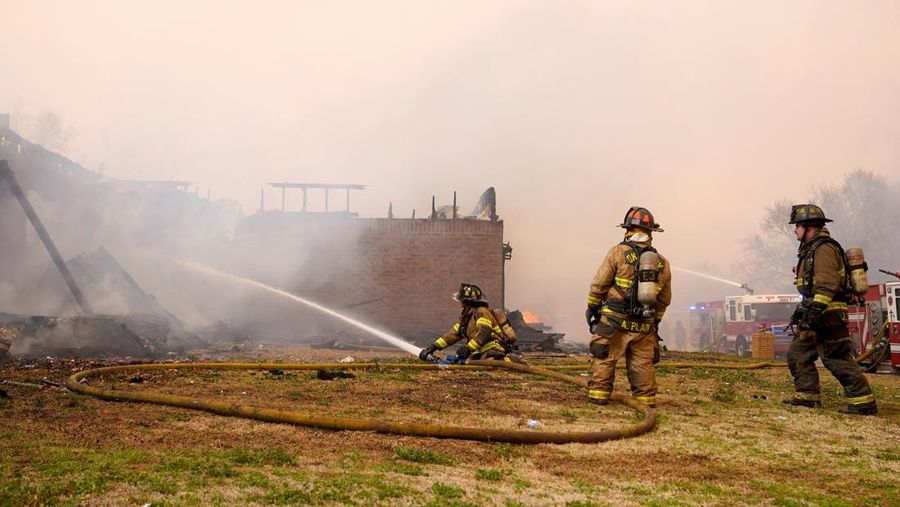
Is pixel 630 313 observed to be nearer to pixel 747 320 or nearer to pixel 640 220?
pixel 640 220

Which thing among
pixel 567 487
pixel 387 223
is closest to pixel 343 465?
pixel 567 487

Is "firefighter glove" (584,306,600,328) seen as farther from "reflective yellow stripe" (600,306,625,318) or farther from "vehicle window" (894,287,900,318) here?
"vehicle window" (894,287,900,318)

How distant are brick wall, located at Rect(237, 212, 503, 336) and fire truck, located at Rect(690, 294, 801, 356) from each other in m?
10.3

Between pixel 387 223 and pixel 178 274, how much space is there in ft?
24.1

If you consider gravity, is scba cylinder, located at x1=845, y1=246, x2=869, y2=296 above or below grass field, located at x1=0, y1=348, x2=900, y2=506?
above

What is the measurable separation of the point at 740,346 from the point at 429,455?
2563 centimetres

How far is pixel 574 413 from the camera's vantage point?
5.93 metres

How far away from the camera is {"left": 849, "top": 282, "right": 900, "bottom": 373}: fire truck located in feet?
47.6


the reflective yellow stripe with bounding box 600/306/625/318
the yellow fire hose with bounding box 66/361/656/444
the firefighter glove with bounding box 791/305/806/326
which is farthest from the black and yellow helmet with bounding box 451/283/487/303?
the firefighter glove with bounding box 791/305/806/326

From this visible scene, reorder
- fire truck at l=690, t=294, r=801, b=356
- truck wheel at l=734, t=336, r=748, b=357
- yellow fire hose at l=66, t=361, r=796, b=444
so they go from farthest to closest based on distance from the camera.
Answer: truck wheel at l=734, t=336, r=748, b=357, fire truck at l=690, t=294, r=801, b=356, yellow fire hose at l=66, t=361, r=796, b=444

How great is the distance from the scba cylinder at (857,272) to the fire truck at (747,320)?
55.1 ft

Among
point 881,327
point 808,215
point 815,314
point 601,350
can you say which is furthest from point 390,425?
point 881,327

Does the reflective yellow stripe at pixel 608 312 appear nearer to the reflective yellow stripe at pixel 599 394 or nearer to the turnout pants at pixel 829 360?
the reflective yellow stripe at pixel 599 394

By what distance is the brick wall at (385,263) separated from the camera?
22.8 metres
